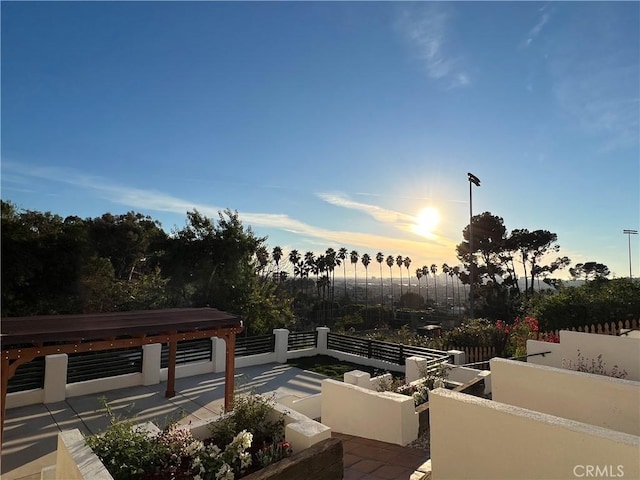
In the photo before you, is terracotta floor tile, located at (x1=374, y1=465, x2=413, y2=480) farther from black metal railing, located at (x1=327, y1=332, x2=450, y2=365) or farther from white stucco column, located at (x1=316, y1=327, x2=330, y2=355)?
white stucco column, located at (x1=316, y1=327, x2=330, y2=355)

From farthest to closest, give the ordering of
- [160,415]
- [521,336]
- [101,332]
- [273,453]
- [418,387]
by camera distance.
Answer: [521,336]
[160,415]
[418,387]
[101,332]
[273,453]

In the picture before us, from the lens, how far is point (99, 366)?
353 inches

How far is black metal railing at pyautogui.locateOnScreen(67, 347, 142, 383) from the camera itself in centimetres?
866

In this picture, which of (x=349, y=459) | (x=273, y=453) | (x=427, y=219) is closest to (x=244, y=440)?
(x=273, y=453)

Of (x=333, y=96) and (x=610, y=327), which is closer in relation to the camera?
(x=333, y=96)

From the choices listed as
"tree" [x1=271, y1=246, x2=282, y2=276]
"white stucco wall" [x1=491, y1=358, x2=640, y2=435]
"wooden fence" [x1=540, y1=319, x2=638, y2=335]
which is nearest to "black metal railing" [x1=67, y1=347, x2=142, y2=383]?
"white stucco wall" [x1=491, y1=358, x2=640, y2=435]

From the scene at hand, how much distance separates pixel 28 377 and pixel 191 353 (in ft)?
12.2

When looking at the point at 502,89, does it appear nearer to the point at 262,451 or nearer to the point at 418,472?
the point at 418,472

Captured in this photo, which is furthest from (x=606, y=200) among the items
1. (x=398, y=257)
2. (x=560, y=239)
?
(x=398, y=257)

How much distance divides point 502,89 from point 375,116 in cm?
297

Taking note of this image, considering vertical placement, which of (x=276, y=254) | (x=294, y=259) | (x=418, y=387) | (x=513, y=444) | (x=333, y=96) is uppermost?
(x=333, y=96)

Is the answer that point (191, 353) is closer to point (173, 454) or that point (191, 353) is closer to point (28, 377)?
point (28, 377)

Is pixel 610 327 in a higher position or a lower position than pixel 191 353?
higher

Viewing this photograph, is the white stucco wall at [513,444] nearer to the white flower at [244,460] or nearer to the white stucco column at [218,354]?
the white flower at [244,460]
